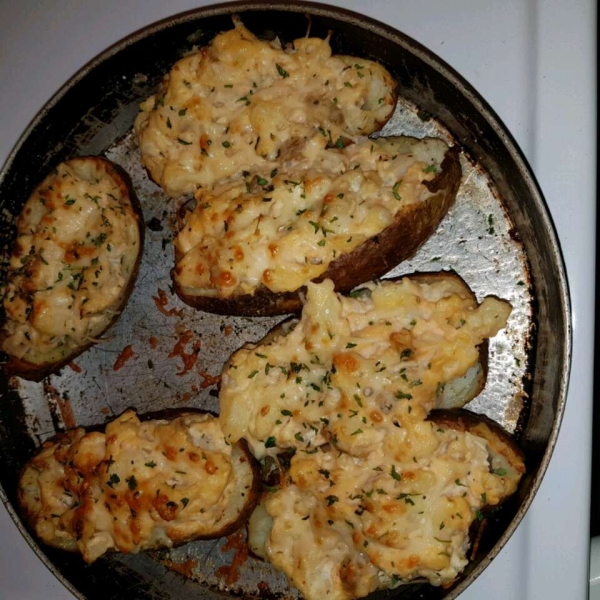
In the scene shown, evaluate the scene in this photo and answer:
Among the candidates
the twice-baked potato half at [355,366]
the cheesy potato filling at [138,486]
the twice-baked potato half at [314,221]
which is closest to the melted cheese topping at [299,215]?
the twice-baked potato half at [314,221]

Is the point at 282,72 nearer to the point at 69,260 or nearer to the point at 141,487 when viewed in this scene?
the point at 69,260

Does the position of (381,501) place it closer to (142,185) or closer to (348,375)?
(348,375)

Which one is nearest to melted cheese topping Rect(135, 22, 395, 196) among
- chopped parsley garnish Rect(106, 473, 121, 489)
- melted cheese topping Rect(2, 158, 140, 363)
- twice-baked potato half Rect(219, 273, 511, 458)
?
melted cheese topping Rect(2, 158, 140, 363)

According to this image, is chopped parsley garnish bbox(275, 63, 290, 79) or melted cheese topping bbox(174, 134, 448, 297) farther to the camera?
→ chopped parsley garnish bbox(275, 63, 290, 79)

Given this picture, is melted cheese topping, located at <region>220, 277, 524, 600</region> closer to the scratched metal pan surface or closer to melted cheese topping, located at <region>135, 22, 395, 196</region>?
the scratched metal pan surface

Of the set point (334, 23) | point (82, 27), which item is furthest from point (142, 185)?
point (334, 23)
